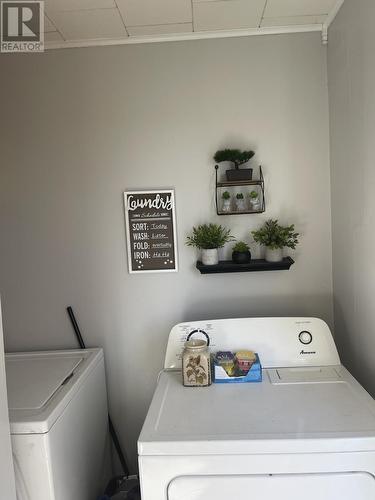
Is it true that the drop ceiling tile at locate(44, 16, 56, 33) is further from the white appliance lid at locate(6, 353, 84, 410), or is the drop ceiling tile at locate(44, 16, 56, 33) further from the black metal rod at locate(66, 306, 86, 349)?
the white appliance lid at locate(6, 353, 84, 410)

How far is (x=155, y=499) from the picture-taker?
115 centimetres

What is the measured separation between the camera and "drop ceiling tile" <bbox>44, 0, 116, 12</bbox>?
1513 millimetres

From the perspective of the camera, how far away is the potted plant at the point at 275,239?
1.76 metres

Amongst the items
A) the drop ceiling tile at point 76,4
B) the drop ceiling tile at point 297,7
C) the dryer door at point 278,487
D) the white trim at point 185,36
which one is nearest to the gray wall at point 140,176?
the white trim at point 185,36

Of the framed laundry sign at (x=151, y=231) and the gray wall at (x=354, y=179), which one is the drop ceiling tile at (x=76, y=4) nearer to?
the framed laundry sign at (x=151, y=231)

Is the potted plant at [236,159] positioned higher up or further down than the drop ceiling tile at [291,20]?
further down

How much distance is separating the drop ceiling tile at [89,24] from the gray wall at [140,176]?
8 centimetres

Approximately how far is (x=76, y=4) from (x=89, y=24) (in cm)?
16

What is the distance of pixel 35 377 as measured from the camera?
1577 mm

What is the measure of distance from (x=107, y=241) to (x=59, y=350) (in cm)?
56

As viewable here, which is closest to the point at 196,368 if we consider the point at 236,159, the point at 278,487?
the point at 278,487

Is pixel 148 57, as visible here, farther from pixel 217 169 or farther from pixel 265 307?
pixel 265 307

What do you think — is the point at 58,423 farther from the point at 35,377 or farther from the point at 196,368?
the point at 196,368

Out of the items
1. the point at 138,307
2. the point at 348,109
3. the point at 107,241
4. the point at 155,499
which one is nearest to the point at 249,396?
the point at 155,499
